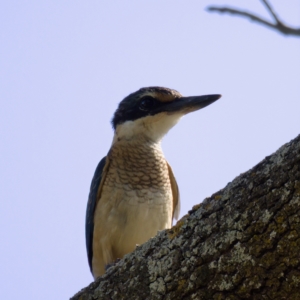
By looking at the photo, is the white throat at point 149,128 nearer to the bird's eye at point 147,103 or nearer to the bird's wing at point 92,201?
the bird's eye at point 147,103

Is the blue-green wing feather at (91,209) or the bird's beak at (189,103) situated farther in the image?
the bird's beak at (189,103)

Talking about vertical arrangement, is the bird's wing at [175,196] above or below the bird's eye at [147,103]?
below

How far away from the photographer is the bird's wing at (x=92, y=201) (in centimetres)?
668

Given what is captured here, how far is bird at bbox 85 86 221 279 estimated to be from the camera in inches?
254

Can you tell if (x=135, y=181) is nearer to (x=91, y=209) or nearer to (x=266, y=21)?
(x=91, y=209)

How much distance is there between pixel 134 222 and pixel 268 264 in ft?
10.8

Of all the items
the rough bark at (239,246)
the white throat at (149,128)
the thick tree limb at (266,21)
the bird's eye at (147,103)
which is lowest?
the rough bark at (239,246)

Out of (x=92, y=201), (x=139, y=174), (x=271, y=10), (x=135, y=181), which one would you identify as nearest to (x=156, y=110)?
(x=139, y=174)

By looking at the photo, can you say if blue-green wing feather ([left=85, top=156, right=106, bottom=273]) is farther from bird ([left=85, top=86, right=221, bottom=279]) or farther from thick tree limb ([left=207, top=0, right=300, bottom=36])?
thick tree limb ([left=207, top=0, right=300, bottom=36])

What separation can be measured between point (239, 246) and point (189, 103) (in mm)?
3969

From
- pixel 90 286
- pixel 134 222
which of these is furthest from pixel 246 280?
pixel 134 222

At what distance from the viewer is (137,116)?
7.26 metres

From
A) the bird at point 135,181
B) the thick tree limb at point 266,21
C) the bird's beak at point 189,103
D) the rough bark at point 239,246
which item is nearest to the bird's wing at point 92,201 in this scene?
the bird at point 135,181

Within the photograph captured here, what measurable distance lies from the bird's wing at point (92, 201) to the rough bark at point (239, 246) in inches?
114
